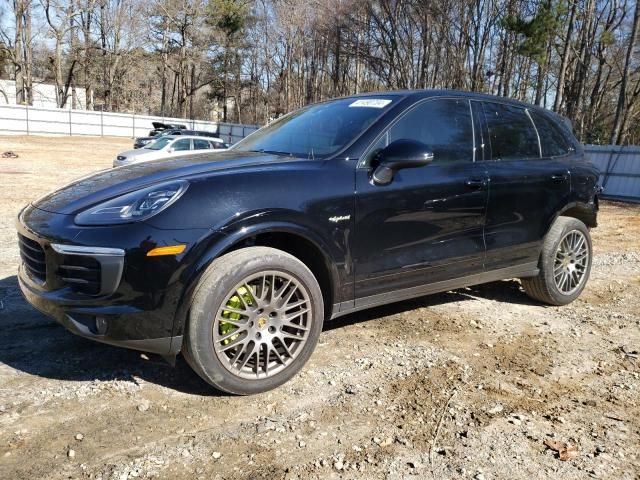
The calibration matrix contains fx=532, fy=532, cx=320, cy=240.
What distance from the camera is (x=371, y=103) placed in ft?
12.7

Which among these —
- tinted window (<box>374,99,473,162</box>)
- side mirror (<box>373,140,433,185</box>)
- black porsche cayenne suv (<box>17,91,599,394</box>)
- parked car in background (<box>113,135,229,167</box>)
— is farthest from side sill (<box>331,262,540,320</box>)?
parked car in background (<box>113,135,229,167</box>)

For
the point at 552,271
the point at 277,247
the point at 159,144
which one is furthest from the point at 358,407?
the point at 159,144

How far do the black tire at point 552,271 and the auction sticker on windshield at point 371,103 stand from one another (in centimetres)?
201

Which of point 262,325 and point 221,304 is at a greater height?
point 221,304

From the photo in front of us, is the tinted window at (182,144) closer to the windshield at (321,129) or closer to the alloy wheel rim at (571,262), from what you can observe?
the windshield at (321,129)

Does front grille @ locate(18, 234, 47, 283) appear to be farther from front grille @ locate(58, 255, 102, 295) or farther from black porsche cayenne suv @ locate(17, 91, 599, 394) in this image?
front grille @ locate(58, 255, 102, 295)

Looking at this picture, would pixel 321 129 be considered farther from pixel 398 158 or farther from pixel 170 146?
pixel 170 146

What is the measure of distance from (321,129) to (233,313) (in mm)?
1569

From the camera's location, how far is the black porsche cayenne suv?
275cm

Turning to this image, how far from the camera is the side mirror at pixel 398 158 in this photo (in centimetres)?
334

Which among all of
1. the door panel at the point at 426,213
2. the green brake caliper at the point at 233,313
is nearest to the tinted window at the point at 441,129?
the door panel at the point at 426,213

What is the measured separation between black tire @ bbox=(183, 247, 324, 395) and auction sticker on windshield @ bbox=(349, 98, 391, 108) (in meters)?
1.35

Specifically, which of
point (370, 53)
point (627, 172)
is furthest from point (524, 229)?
point (370, 53)

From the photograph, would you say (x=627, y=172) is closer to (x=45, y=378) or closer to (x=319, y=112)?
(x=319, y=112)
